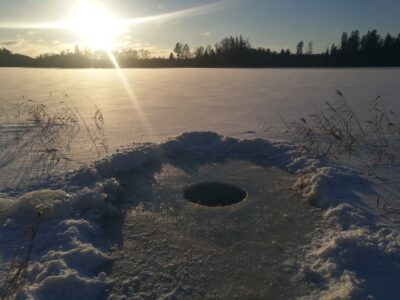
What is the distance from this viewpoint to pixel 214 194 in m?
3.88

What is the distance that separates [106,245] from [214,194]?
148cm

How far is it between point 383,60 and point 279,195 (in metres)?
52.7

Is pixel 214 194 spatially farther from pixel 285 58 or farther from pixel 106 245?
pixel 285 58

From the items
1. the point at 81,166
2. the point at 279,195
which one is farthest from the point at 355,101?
the point at 81,166

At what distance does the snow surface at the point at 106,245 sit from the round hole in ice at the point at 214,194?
717mm

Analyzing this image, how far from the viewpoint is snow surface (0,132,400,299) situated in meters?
2.24

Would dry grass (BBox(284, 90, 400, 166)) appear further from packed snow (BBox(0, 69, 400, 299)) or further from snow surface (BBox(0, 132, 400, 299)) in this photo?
snow surface (BBox(0, 132, 400, 299))

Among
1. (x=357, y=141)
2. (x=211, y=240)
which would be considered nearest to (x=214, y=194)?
(x=211, y=240)

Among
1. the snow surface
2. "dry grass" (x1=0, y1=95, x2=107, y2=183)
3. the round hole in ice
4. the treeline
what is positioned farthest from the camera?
the treeline

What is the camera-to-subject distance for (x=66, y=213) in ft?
10.2

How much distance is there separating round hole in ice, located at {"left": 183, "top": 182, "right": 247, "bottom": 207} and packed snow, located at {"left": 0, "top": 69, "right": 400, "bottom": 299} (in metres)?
0.70

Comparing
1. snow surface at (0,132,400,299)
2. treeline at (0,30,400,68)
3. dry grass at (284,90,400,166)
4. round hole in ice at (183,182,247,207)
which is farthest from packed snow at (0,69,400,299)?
treeline at (0,30,400,68)

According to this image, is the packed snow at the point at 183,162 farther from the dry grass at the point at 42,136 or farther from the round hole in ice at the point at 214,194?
the round hole in ice at the point at 214,194

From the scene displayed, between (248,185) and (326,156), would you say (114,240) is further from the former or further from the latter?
(326,156)
